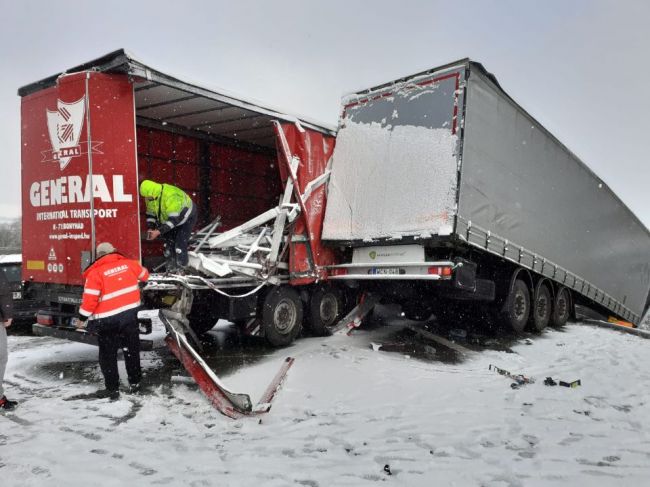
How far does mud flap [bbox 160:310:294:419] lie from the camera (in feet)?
14.8

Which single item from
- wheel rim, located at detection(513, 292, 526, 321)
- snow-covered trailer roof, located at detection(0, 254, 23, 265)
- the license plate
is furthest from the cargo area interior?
wheel rim, located at detection(513, 292, 526, 321)

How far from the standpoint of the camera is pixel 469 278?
23.0ft

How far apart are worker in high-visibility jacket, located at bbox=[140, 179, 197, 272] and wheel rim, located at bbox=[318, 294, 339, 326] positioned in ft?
8.04

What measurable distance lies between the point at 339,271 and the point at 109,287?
3546mm

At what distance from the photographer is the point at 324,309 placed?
318 inches

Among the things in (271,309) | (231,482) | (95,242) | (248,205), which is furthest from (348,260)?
(231,482)

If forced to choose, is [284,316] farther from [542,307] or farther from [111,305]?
[542,307]

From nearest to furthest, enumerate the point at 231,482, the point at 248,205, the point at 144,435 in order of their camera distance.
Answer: the point at 231,482, the point at 144,435, the point at 248,205

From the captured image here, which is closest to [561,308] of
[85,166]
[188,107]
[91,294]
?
[188,107]

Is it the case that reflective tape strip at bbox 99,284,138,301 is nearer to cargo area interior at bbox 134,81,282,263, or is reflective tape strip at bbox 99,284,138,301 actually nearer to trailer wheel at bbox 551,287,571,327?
cargo area interior at bbox 134,81,282,263

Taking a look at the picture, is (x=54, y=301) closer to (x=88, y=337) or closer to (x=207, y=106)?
(x=88, y=337)

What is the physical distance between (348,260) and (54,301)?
3952 millimetres

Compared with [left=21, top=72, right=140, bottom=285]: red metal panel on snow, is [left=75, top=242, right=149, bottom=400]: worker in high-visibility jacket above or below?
below

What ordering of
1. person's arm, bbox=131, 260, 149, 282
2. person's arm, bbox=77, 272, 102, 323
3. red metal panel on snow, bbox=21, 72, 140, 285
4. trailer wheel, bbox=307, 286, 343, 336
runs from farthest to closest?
trailer wheel, bbox=307, 286, 343, 336 → red metal panel on snow, bbox=21, 72, 140, 285 → person's arm, bbox=131, 260, 149, 282 → person's arm, bbox=77, 272, 102, 323
